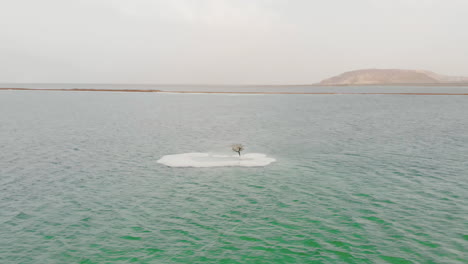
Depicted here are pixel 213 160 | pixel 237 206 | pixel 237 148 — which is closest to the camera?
pixel 237 206

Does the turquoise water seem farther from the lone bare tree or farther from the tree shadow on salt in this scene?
the lone bare tree

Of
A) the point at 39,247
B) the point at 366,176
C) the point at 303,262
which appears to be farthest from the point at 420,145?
the point at 39,247

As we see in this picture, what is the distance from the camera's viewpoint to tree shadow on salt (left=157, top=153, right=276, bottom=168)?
136ft

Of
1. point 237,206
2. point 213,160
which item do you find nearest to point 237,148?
point 213,160

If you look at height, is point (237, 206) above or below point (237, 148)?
below

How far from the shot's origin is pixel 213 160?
43.6 m

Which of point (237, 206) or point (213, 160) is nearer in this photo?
point (237, 206)

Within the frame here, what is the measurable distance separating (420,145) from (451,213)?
3279cm

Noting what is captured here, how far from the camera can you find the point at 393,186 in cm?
3288

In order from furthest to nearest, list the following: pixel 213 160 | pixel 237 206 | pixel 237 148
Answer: pixel 237 148 → pixel 213 160 → pixel 237 206

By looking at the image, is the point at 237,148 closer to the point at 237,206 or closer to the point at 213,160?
the point at 213,160

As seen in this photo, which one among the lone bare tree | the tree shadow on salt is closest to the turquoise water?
the tree shadow on salt

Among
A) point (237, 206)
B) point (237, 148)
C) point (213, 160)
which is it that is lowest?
point (237, 206)

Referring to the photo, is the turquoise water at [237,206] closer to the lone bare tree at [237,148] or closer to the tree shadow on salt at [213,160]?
the tree shadow on salt at [213,160]
